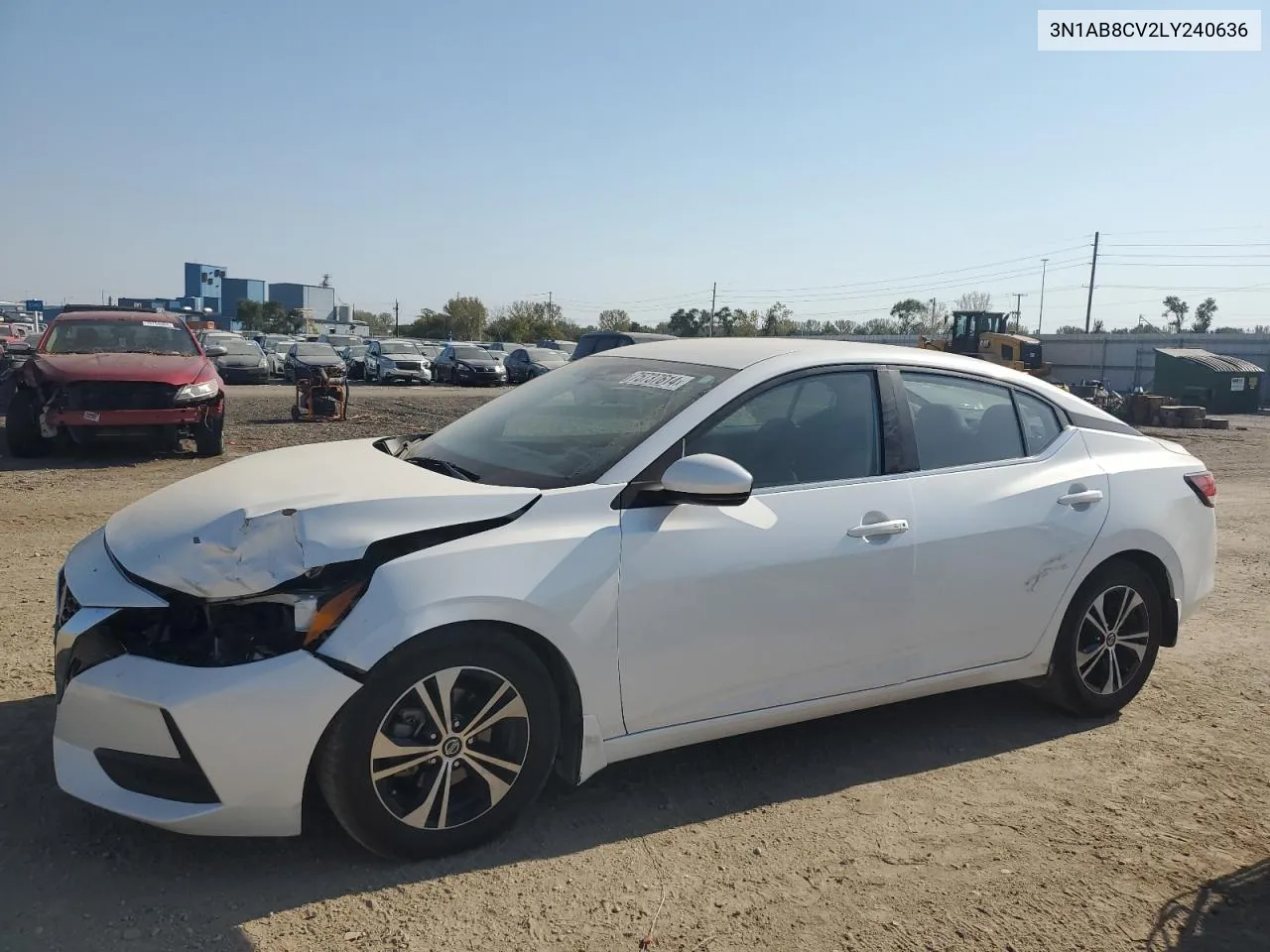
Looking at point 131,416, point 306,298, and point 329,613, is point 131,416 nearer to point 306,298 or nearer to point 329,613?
point 329,613

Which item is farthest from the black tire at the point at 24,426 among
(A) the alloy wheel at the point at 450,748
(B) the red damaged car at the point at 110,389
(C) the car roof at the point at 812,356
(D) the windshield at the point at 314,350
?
(D) the windshield at the point at 314,350

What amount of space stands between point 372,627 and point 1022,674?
281 centimetres

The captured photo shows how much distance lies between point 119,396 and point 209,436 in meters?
1.18

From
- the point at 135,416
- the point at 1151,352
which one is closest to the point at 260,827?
the point at 135,416

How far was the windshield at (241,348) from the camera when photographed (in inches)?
1144

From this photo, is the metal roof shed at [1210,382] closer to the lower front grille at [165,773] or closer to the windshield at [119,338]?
the windshield at [119,338]

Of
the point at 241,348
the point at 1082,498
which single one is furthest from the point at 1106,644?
the point at 241,348

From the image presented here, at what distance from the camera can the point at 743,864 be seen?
10.5 feet

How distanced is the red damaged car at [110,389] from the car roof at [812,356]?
8.25m

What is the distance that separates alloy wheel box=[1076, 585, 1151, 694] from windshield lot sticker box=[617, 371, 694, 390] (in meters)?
2.08

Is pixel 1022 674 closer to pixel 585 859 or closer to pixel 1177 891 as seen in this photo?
pixel 1177 891

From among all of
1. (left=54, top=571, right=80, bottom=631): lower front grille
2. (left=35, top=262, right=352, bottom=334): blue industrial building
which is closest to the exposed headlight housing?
(left=54, top=571, right=80, bottom=631): lower front grille

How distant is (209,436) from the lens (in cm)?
1191

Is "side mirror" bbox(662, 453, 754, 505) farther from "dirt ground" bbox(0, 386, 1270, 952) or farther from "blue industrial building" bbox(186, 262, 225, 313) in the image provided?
"blue industrial building" bbox(186, 262, 225, 313)
